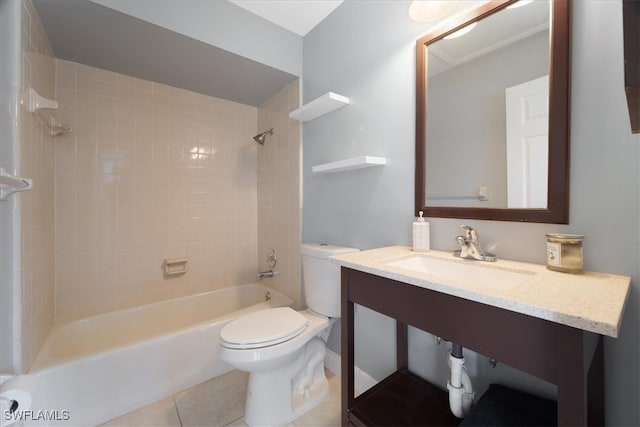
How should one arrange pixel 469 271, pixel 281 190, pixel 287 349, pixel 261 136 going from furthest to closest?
pixel 261 136 < pixel 281 190 < pixel 287 349 < pixel 469 271

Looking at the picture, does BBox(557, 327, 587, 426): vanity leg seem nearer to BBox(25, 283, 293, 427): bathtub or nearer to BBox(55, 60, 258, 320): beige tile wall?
BBox(25, 283, 293, 427): bathtub

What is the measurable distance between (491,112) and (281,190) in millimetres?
1590

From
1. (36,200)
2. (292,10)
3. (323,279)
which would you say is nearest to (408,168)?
(323,279)

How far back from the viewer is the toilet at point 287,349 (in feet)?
3.83

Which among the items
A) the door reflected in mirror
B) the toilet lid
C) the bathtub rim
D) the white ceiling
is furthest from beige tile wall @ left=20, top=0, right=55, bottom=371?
the door reflected in mirror

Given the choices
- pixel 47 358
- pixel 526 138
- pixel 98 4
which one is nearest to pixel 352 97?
pixel 526 138

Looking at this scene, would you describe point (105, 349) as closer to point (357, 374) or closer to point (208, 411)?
point (208, 411)

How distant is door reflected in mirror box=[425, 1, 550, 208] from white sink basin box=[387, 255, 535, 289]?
0.86 feet

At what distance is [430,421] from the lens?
0.99 meters

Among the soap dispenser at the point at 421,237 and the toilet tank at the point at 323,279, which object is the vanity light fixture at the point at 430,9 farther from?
the toilet tank at the point at 323,279

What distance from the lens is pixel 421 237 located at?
3.81 feet

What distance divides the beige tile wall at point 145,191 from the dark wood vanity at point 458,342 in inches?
67.9

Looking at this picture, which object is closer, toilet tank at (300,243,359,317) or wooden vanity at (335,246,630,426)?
wooden vanity at (335,246,630,426)

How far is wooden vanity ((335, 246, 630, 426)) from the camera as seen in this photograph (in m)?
0.51
